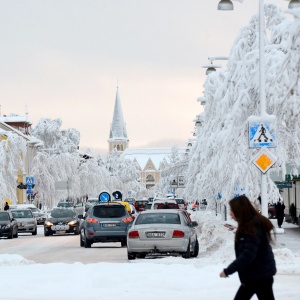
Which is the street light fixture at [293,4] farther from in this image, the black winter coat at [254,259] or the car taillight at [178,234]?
the black winter coat at [254,259]

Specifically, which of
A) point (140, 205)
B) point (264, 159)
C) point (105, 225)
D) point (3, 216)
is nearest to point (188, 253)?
point (264, 159)

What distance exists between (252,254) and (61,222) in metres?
43.7

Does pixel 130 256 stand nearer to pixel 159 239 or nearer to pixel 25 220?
pixel 159 239

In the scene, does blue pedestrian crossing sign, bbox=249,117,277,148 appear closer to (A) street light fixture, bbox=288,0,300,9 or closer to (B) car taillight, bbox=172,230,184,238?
(A) street light fixture, bbox=288,0,300,9

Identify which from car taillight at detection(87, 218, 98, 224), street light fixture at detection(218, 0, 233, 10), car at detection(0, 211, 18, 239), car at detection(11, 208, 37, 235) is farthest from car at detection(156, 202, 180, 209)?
street light fixture at detection(218, 0, 233, 10)

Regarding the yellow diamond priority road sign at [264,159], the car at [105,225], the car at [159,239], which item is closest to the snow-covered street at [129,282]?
the yellow diamond priority road sign at [264,159]

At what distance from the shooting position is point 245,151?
42594mm

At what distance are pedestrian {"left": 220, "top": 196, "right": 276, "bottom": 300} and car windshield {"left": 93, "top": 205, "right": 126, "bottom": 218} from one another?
2815cm

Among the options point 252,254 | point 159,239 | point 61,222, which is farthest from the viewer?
point 61,222

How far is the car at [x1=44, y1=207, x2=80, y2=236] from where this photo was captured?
53.1 meters

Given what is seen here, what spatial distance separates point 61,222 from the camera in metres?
53.3

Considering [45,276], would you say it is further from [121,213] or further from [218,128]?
[218,128]

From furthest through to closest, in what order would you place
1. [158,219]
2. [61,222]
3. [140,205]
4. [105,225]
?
[140,205]
[61,222]
[105,225]
[158,219]

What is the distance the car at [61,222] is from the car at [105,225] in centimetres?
1435
